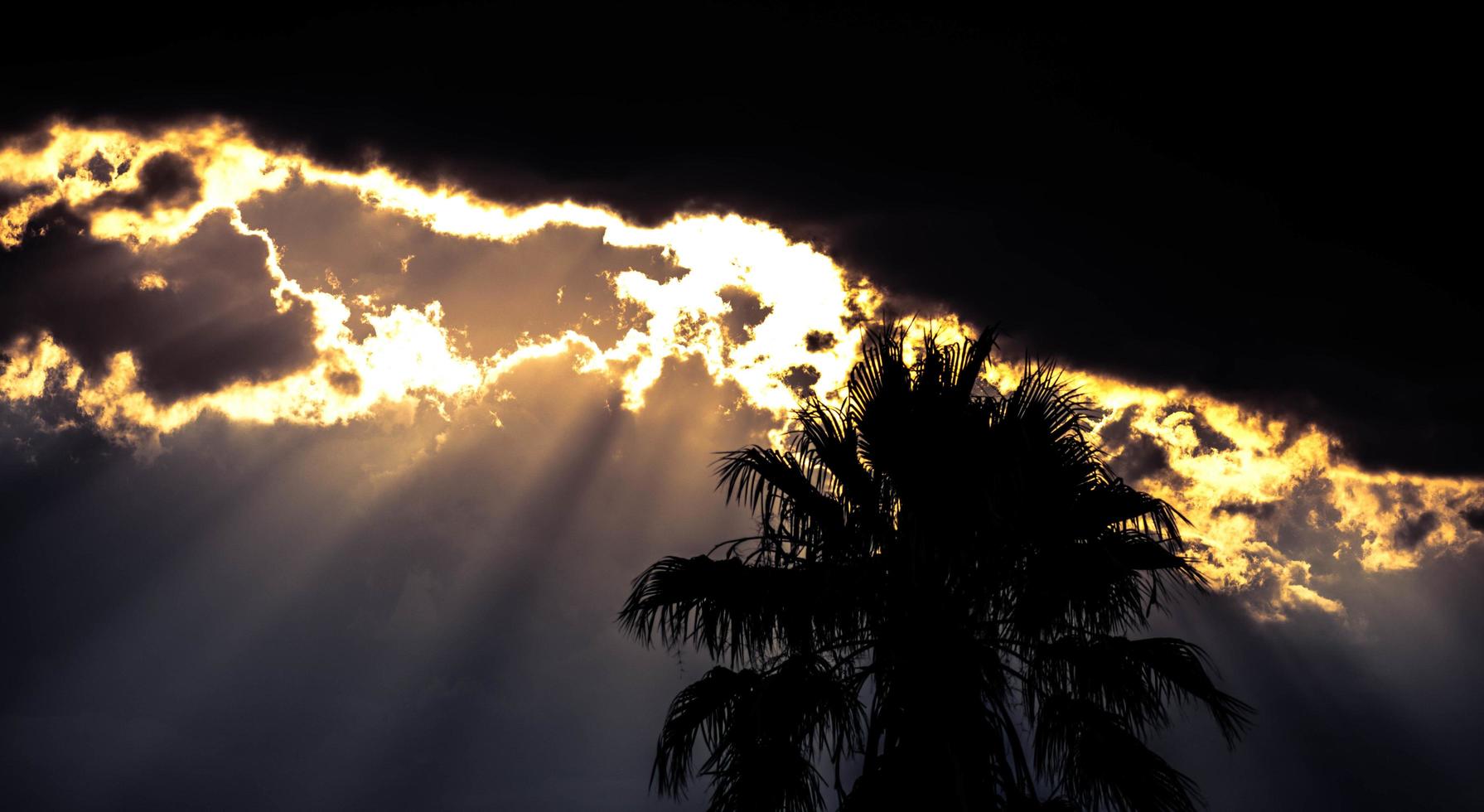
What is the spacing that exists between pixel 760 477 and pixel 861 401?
56.2 inches

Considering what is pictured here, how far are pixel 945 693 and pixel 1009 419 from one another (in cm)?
287

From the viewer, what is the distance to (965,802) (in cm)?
867

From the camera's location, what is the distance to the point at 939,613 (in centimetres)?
976

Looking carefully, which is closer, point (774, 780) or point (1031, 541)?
point (774, 780)

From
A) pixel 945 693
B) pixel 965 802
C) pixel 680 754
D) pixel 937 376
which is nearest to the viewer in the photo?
pixel 965 802

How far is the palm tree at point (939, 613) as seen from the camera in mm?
9188

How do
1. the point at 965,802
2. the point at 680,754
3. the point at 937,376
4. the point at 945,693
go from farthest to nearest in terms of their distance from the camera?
1. the point at 937,376
2. the point at 680,754
3. the point at 945,693
4. the point at 965,802

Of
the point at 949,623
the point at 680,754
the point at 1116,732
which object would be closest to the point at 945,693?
the point at 949,623

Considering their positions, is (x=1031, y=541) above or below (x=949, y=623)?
above

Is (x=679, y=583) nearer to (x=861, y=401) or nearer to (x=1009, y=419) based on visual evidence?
(x=861, y=401)

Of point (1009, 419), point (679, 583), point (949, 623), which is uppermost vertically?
point (1009, 419)

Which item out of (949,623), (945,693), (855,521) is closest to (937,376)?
(855,521)

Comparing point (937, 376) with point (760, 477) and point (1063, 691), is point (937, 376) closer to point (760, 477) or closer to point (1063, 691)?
point (760, 477)

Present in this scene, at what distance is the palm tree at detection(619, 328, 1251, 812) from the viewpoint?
9.19m
